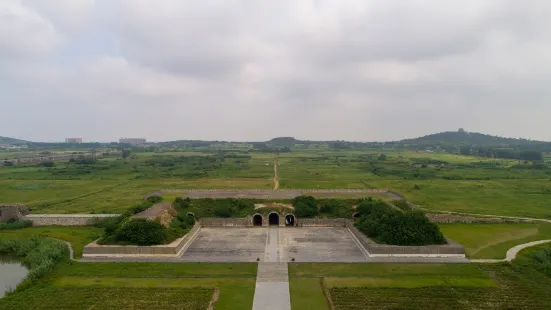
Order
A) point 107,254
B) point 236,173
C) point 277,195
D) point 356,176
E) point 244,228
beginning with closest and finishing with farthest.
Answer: point 107,254
point 244,228
point 277,195
point 356,176
point 236,173

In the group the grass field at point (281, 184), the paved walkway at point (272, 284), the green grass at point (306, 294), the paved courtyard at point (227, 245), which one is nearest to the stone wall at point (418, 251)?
the green grass at point (306, 294)

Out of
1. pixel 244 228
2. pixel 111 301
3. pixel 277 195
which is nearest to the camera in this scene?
pixel 111 301

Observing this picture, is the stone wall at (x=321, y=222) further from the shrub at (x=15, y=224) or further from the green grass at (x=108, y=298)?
the shrub at (x=15, y=224)

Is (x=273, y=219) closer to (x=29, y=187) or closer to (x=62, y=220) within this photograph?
(x=62, y=220)

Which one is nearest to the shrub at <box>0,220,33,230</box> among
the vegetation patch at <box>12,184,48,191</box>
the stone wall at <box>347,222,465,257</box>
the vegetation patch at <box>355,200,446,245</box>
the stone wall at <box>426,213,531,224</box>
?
the vegetation patch at <box>12,184,48,191</box>

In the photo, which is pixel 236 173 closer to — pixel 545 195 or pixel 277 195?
pixel 277 195

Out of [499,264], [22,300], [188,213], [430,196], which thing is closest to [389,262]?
[499,264]
